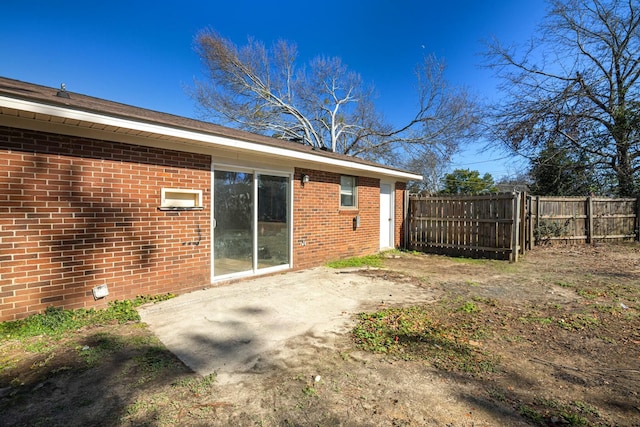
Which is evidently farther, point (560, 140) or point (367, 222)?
point (560, 140)

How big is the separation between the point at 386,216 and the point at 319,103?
14.8m

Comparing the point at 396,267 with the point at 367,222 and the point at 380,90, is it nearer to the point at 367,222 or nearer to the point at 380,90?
the point at 367,222

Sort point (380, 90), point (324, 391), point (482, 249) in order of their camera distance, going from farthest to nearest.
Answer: point (380, 90) → point (482, 249) → point (324, 391)

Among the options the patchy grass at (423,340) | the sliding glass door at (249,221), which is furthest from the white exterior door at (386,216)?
the patchy grass at (423,340)

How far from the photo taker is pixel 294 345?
311cm

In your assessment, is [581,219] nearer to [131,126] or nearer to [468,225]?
[468,225]

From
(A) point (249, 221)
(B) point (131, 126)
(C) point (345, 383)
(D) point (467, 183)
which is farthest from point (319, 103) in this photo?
(D) point (467, 183)

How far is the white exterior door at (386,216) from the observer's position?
966 cm

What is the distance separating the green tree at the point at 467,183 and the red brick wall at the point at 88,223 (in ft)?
107

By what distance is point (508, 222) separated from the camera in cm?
816

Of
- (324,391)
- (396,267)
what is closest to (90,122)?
(324,391)

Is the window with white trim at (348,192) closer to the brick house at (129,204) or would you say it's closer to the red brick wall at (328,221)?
the red brick wall at (328,221)

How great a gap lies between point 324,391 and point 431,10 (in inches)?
634

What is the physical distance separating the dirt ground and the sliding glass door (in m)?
2.08
